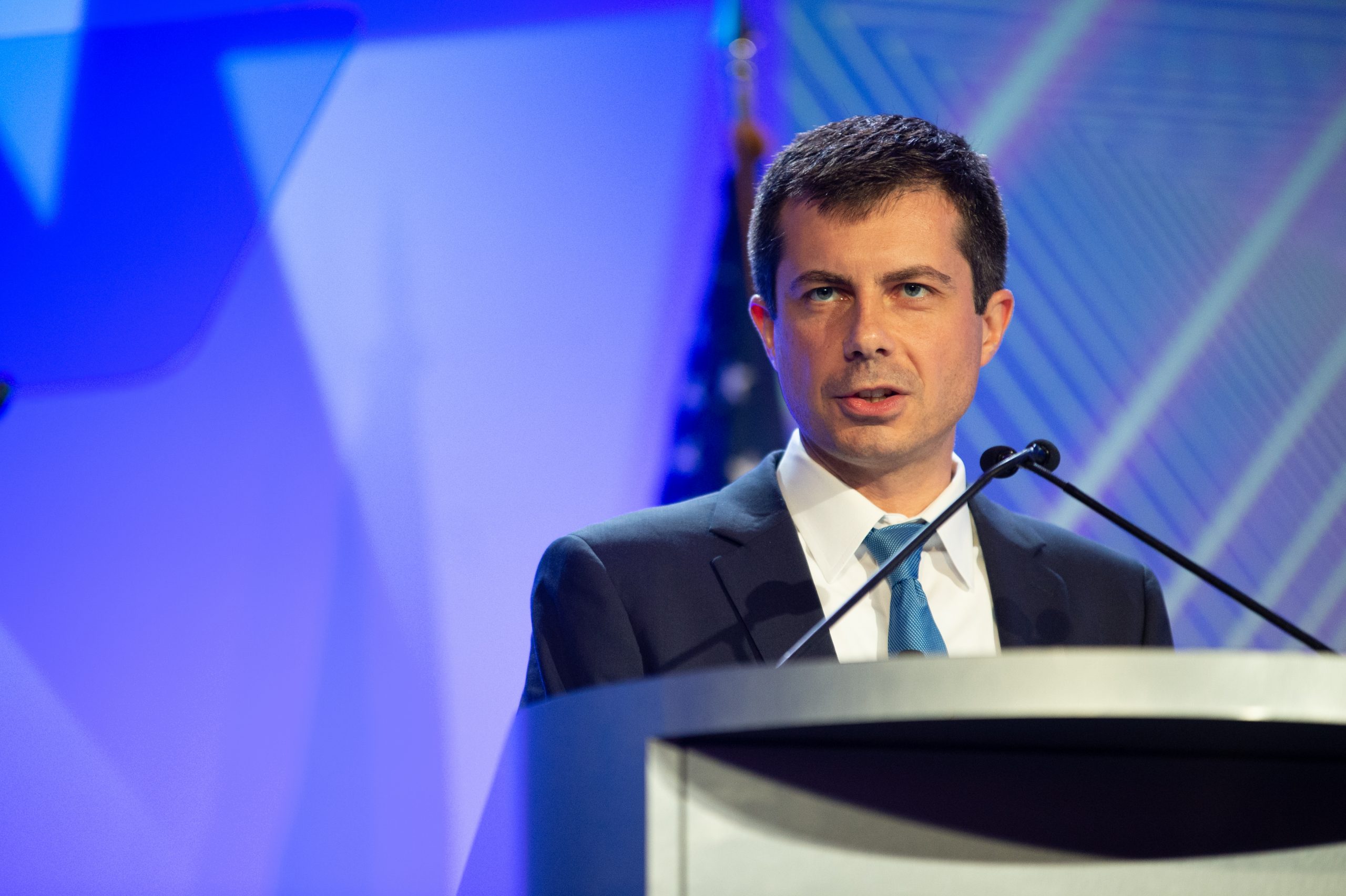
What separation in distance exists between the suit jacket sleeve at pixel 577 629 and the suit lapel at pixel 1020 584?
457 mm

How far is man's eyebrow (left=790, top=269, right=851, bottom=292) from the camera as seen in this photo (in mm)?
1614

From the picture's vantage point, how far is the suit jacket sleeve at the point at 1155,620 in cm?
176

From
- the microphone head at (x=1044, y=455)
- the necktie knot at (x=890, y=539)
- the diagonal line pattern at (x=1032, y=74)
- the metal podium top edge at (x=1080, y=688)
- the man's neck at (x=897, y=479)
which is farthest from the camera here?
the diagonal line pattern at (x=1032, y=74)

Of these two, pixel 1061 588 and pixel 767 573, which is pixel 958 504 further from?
pixel 1061 588

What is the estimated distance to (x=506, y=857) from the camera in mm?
930

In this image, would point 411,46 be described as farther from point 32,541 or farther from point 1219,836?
point 1219,836

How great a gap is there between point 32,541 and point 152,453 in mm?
295

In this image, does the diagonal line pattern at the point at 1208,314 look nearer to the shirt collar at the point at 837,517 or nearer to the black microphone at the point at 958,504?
the shirt collar at the point at 837,517

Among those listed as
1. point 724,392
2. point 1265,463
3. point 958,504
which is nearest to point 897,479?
point 958,504

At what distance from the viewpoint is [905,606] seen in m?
1.50

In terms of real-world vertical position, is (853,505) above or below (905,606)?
above

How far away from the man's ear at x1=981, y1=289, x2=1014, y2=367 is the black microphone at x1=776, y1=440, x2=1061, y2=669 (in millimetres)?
525

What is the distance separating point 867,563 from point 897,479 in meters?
0.14

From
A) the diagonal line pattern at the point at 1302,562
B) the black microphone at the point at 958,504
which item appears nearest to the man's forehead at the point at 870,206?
the black microphone at the point at 958,504
